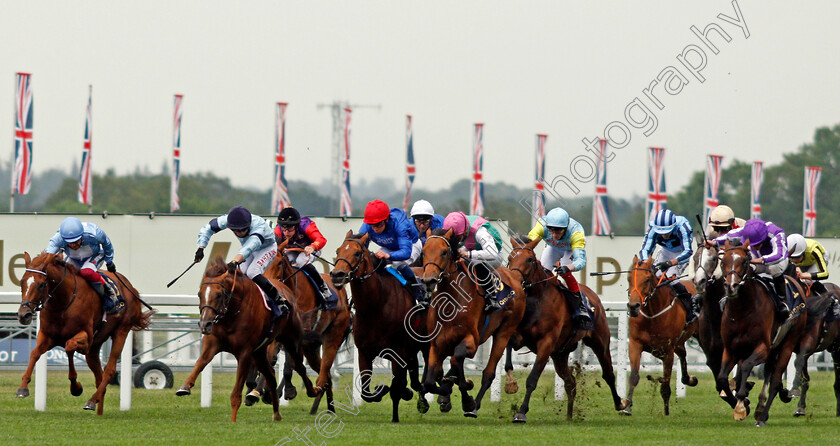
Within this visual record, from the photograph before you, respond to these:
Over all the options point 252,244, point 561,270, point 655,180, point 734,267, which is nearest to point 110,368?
point 252,244

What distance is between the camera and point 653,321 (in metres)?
12.4

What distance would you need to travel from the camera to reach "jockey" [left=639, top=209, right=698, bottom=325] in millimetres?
12383

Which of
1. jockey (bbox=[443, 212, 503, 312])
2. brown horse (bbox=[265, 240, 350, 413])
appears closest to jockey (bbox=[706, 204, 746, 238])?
jockey (bbox=[443, 212, 503, 312])

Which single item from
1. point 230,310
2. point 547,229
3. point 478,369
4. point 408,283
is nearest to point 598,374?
point 478,369

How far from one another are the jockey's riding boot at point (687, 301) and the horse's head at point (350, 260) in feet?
14.8

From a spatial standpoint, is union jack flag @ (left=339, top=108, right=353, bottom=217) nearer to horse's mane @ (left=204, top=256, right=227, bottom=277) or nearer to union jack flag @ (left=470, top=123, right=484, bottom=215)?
union jack flag @ (left=470, top=123, right=484, bottom=215)

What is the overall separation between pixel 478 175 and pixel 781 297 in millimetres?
20570

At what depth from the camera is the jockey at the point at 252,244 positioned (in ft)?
33.3

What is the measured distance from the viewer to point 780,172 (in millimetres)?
61188

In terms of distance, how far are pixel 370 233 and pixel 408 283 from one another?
564 millimetres

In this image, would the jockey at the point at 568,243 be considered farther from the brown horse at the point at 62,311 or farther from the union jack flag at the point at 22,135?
the union jack flag at the point at 22,135

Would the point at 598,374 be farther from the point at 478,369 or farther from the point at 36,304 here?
the point at 36,304

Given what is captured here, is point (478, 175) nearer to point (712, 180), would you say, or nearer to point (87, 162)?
point (712, 180)

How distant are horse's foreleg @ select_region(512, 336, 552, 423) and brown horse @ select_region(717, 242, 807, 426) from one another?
1.55 metres
